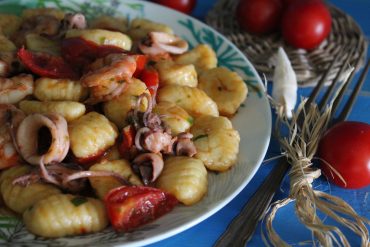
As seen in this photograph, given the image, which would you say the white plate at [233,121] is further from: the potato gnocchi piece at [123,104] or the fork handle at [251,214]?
the potato gnocchi piece at [123,104]

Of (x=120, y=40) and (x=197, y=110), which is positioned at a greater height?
(x=120, y=40)

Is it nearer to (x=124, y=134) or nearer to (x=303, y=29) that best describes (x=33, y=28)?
(x=124, y=134)

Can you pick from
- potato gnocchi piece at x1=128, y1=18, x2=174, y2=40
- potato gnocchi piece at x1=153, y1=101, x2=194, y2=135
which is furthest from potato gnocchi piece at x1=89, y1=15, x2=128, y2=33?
potato gnocchi piece at x1=153, y1=101, x2=194, y2=135

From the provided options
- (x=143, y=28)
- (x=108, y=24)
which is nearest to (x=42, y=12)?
(x=108, y=24)

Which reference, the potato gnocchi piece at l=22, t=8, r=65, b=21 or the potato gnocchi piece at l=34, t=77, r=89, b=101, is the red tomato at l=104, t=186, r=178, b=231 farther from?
the potato gnocchi piece at l=22, t=8, r=65, b=21

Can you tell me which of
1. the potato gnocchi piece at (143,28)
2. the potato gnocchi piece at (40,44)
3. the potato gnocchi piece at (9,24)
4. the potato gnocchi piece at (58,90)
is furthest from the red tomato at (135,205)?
the potato gnocchi piece at (9,24)

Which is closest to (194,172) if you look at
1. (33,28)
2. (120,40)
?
(120,40)
